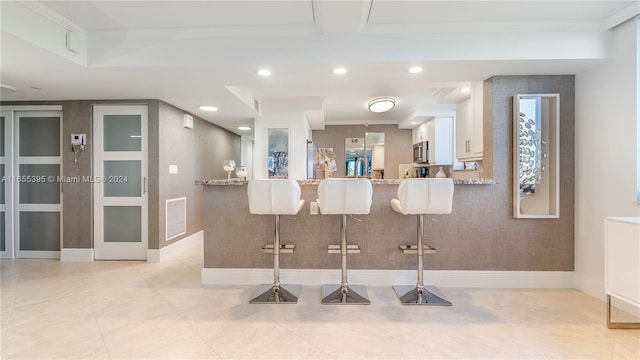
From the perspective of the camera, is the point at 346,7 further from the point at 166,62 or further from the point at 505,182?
the point at 505,182

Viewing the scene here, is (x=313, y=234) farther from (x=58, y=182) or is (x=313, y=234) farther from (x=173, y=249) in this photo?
(x=58, y=182)

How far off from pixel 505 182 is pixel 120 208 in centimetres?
471

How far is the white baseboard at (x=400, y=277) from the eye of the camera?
10.4ft

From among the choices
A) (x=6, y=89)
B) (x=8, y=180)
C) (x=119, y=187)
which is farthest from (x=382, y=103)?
(x=8, y=180)

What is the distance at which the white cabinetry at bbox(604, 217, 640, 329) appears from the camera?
2131mm

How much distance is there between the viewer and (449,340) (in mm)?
2158

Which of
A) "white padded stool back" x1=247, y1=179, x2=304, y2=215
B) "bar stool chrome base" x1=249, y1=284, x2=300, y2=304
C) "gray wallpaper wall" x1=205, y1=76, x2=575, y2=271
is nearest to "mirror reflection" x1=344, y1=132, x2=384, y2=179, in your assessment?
"gray wallpaper wall" x1=205, y1=76, x2=575, y2=271

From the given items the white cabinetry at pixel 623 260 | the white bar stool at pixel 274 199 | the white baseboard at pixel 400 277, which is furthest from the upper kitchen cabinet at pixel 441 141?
the white bar stool at pixel 274 199

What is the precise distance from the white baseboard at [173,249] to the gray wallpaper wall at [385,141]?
341 cm

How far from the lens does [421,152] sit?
6.08 metres

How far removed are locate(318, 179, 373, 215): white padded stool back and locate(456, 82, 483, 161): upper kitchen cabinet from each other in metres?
1.84

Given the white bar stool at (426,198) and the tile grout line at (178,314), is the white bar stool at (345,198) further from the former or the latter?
the tile grout line at (178,314)

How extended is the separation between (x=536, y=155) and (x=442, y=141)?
2.26m

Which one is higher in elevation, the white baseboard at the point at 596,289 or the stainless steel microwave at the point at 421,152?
the stainless steel microwave at the point at 421,152
